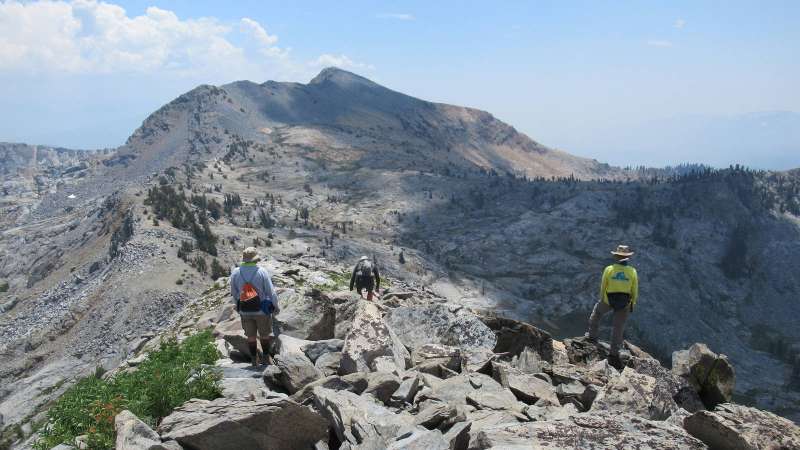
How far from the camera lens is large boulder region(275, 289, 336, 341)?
718 inches

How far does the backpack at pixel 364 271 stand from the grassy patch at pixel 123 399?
582 inches

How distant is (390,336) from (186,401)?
19.1 ft

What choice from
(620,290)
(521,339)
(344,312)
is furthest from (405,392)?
(620,290)

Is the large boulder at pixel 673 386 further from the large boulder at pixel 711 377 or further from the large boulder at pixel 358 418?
the large boulder at pixel 358 418

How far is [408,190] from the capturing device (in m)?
177

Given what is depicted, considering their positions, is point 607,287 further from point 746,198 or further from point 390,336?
point 746,198

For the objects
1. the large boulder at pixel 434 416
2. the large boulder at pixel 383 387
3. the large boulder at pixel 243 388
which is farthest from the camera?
the large boulder at pixel 383 387

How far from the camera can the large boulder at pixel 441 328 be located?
58.2ft

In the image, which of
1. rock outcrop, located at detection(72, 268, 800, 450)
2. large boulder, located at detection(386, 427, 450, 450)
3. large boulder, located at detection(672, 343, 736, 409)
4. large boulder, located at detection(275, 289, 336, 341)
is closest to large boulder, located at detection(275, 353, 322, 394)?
rock outcrop, located at detection(72, 268, 800, 450)

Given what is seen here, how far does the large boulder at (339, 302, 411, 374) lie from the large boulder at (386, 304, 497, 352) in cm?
287

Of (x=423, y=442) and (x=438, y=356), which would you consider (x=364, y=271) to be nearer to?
(x=438, y=356)

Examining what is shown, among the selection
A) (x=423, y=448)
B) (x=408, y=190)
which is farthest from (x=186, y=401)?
(x=408, y=190)

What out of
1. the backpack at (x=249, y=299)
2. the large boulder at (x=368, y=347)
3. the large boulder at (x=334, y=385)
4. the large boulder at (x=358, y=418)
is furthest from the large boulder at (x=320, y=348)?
the large boulder at (x=358, y=418)

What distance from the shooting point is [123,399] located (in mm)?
10156
